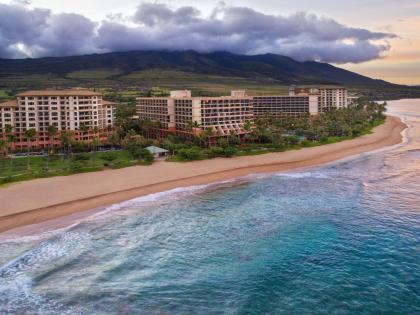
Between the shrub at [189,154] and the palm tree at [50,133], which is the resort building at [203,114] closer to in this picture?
the shrub at [189,154]

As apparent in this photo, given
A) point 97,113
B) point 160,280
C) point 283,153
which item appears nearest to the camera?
point 160,280

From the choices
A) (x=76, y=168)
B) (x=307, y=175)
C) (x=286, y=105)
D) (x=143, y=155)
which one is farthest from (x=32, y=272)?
(x=286, y=105)

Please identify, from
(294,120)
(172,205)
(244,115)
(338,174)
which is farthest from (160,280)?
(294,120)

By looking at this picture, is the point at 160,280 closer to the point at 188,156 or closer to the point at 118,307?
the point at 118,307

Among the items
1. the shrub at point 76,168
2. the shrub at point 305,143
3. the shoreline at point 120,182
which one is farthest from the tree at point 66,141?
the shrub at point 305,143

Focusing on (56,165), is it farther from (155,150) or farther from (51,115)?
(51,115)

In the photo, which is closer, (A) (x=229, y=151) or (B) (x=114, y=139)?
(A) (x=229, y=151)
